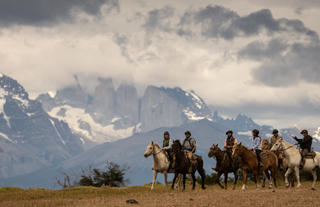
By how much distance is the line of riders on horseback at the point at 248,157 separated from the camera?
116ft

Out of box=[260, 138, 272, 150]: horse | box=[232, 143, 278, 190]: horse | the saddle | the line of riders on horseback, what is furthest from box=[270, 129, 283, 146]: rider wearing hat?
the saddle

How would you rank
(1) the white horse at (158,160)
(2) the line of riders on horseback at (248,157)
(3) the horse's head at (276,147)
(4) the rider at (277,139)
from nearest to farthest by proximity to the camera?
(2) the line of riders on horseback at (248,157) → (3) the horse's head at (276,147) → (4) the rider at (277,139) → (1) the white horse at (158,160)

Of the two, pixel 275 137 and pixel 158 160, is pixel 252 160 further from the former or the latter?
pixel 158 160

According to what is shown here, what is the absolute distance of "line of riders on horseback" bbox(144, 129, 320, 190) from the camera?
116 ft

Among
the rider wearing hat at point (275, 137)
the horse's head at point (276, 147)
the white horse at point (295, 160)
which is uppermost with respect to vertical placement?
the rider wearing hat at point (275, 137)

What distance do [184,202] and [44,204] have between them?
7990mm

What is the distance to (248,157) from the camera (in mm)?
35188

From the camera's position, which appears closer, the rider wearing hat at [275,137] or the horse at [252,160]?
the horse at [252,160]

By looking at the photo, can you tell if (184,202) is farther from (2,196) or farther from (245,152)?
(2,196)

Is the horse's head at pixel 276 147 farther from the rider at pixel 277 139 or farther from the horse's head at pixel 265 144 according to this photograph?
the horse's head at pixel 265 144

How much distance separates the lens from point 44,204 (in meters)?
28.3

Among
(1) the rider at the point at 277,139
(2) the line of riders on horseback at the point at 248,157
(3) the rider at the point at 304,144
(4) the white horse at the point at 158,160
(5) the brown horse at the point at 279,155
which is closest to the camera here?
(3) the rider at the point at 304,144

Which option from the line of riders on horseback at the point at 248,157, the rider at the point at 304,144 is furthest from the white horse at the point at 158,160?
the rider at the point at 304,144

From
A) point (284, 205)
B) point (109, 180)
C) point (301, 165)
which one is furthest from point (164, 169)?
point (109, 180)
